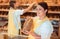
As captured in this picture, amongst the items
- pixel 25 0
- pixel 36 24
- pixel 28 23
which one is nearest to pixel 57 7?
pixel 25 0

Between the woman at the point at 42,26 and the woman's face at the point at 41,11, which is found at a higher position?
the woman's face at the point at 41,11

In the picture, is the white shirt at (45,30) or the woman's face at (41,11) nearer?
the white shirt at (45,30)

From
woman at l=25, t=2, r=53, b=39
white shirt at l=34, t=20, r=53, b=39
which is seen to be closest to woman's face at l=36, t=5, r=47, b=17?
woman at l=25, t=2, r=53, b=39

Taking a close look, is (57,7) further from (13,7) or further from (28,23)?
(28,23)

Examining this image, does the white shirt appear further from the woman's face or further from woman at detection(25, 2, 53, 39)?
the woman's face

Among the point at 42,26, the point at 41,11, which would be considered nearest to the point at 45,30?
the point at 42,26

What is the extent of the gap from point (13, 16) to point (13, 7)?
208 mm

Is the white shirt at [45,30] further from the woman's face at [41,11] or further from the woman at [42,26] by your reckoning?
the woman's face at [41,11]

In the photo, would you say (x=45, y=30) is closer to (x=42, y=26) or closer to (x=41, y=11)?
(x=42, y=26)

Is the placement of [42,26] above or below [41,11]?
below

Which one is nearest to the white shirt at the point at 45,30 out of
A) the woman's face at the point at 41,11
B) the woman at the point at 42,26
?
the woman at the point at 42,26

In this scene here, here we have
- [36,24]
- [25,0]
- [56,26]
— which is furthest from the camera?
[25,0]

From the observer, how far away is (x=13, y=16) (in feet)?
11.2

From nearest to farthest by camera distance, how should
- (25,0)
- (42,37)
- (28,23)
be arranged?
(42,37), (28,23), (25,0)
